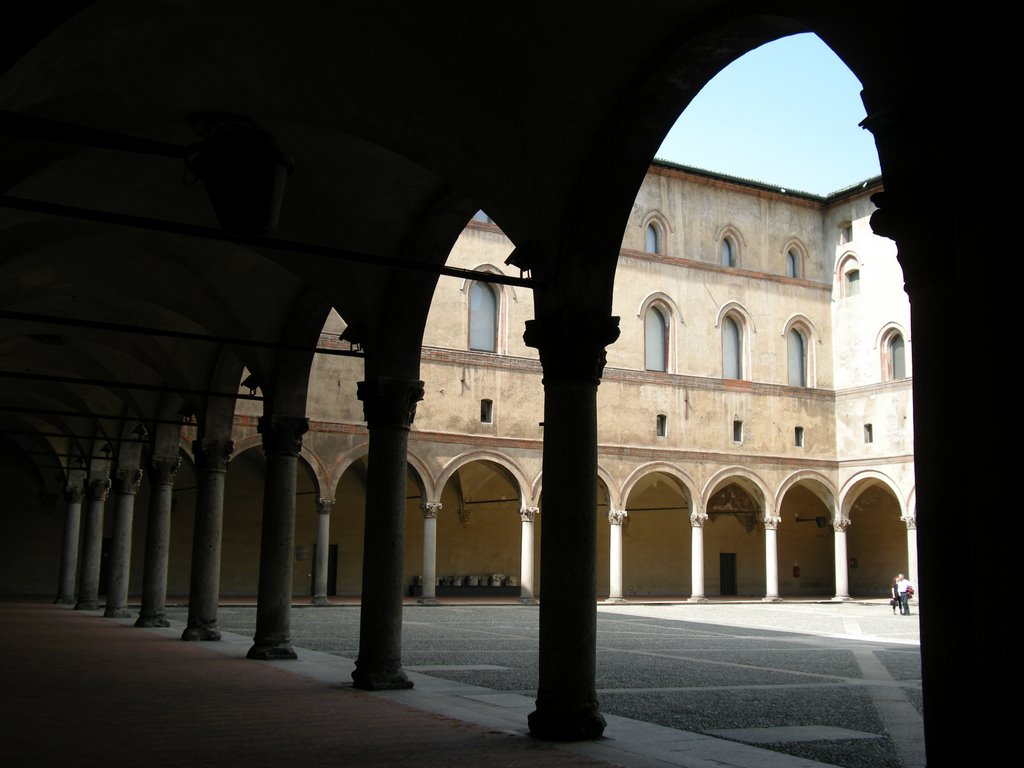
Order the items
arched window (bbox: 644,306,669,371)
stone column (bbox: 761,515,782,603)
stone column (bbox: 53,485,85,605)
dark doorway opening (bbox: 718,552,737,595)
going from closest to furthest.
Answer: stone column (bbox: 53,485,85,605), arched window (bbox: 644,306,669,371), stone column (bbox: 761,515,782,603), dark doorway opening (bbox: 718,552,737,595)

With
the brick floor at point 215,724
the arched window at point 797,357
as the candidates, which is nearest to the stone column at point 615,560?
the arched window at point 797,357

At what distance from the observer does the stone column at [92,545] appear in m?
22.0

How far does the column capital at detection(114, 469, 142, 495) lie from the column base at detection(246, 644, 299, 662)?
32.8ft

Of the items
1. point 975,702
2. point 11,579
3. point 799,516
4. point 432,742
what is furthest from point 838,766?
point 799,516

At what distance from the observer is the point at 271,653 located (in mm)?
11258

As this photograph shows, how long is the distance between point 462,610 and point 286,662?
601 inches

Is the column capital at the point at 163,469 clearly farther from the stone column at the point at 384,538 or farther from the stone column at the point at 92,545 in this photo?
the stone column at the point at 384,538

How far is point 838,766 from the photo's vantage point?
6012mm

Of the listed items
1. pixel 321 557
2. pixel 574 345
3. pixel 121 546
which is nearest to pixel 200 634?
pixel 121 546

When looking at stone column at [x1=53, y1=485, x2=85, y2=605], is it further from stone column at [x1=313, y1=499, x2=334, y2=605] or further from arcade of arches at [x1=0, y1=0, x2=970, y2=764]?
stone column at [x1=313, y1=499, x2=334, y2=605]

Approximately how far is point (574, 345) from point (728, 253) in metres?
28.4

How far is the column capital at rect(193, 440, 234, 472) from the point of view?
14297 mm

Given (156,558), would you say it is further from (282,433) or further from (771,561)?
(771,561)

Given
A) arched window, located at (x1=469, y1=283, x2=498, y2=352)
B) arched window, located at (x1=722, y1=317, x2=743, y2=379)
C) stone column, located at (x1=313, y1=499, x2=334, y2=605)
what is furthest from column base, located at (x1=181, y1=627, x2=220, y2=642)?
arched window, located at (x1=722, y1=317, x2=743, y2=379)
